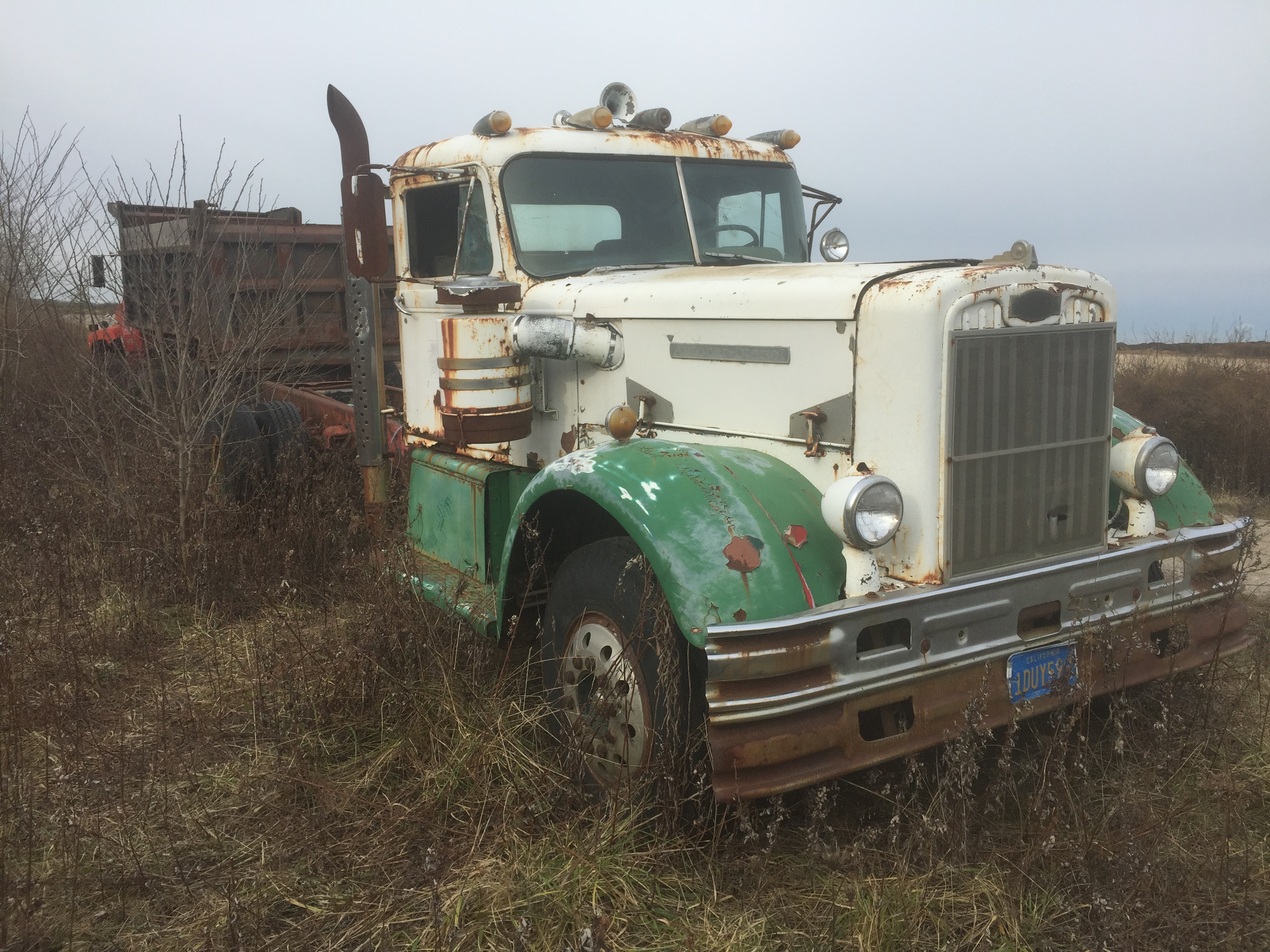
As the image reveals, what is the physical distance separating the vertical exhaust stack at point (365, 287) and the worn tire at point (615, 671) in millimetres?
1737

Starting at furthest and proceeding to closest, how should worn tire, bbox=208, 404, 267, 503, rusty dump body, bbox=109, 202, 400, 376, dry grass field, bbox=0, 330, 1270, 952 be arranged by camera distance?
1. worn tire, bbox=208, 404, 267, 503
2. rusty dump body, bbox=109, 202, 400, 376
3. dry grass field, bbox=0, 330, 1270, 952

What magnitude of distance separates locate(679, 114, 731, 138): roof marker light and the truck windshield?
191 millimetres

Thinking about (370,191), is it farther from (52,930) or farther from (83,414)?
(83,414)

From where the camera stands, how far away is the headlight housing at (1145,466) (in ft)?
12.1

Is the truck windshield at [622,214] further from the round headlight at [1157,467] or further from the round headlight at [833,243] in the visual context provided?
the round headlight at [1157,467]

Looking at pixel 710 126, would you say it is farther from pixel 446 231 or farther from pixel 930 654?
pixel 930 654

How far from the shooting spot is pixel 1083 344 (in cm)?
342

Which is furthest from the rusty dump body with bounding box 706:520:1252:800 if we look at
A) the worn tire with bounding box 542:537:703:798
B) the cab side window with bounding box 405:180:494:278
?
the cab side window with bounding box 405:180:494:278

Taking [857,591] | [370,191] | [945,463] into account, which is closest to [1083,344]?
[945,463]

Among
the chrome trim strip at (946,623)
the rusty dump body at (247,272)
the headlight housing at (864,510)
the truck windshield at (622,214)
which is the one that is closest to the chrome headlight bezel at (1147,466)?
the chrome trim strip at (946,623)

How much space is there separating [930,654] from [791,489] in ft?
2.19

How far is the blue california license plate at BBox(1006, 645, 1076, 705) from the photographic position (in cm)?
323

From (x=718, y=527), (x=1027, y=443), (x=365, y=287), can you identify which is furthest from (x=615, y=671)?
(x=365, y=287)

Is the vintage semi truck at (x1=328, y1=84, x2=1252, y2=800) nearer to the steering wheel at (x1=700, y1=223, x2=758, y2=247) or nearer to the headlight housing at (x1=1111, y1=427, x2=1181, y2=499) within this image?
the headlight housing at (x1=1111, y1=427, x2=1181, y2=499)
